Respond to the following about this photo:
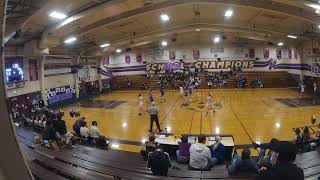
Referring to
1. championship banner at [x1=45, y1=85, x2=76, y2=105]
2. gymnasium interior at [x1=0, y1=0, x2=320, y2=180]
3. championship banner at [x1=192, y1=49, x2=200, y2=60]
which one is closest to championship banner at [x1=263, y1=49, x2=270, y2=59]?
gymnasium interior at [x1=0, y1=0, x2=320, y2=180]

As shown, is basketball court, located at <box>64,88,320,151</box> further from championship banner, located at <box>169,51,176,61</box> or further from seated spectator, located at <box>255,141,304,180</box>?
championship banner, located at <box>169,51,176,61</box>

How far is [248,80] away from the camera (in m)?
31.6

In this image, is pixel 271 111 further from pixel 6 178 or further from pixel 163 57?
pixel 163 57

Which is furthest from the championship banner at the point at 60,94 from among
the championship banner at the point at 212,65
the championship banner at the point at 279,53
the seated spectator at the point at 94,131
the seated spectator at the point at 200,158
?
the championship banner at the point at 279,53

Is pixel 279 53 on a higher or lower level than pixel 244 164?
higher

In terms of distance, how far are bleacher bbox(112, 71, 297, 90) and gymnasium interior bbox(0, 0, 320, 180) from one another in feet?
0.47

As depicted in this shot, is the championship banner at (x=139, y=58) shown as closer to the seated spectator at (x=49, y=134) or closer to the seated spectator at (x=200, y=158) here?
the seated spectator at (x=49, y=134)

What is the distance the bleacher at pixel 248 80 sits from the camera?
30.6m

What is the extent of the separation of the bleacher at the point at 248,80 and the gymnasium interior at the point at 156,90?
0.14 metres

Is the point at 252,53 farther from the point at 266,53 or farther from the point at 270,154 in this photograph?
the point at 270,154

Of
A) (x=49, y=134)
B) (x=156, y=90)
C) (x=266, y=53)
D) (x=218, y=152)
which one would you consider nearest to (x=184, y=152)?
(x=218, y=152)

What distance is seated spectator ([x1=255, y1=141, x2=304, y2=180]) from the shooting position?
1.92m

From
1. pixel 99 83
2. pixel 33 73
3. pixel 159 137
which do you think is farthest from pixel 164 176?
pixel 99 83

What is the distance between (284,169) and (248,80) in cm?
3119
